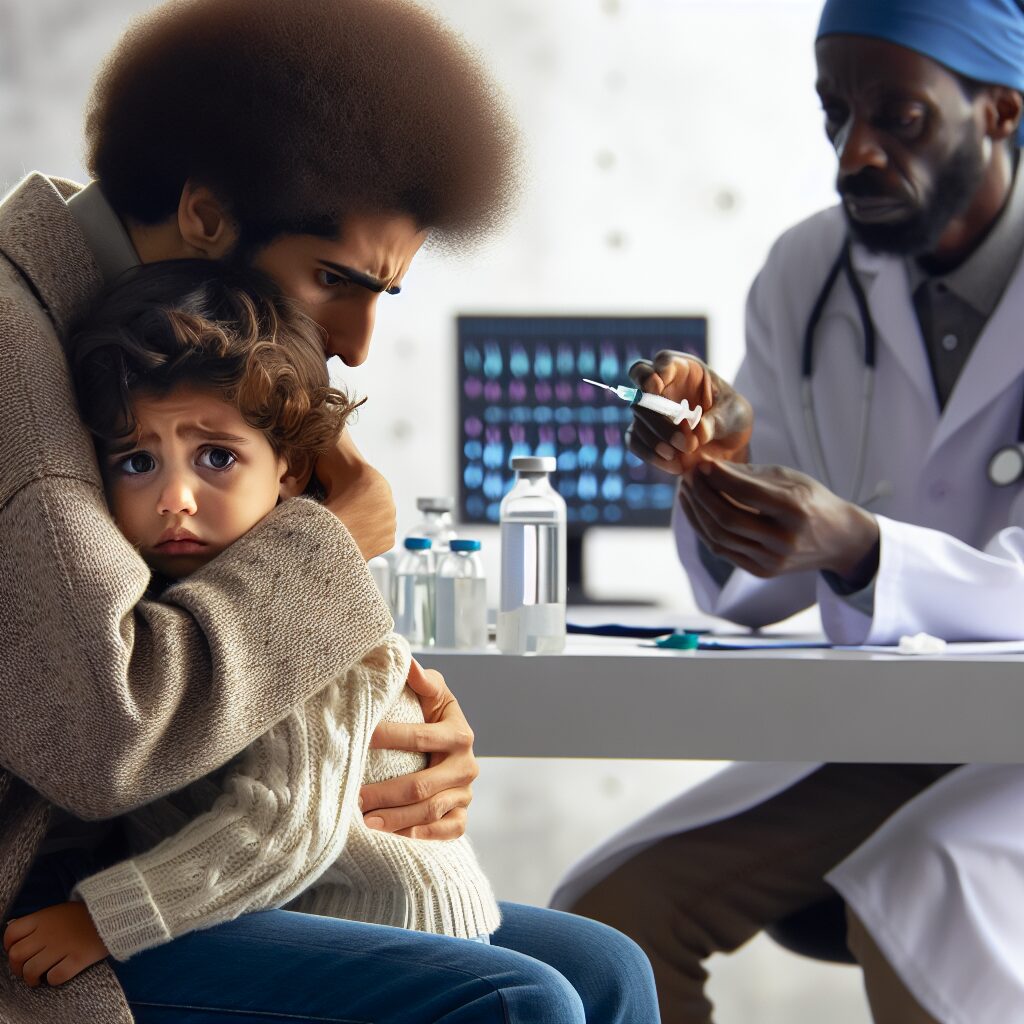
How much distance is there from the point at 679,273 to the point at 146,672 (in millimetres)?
2743

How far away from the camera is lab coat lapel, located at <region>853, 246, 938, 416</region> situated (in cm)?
167

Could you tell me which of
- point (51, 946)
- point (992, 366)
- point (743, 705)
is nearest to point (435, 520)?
point (743, 705)

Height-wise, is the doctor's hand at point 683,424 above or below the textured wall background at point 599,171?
below

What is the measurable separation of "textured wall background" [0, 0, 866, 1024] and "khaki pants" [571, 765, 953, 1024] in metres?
1.75

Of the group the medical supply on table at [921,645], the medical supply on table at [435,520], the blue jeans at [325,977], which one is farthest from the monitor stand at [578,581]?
the blue jeans at [325,977]

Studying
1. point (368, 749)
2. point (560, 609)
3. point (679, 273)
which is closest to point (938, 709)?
point (560, 609)

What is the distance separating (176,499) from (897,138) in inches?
47.8

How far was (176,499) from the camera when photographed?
817mm

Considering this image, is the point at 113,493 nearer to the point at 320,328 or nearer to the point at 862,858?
the point at 320,328

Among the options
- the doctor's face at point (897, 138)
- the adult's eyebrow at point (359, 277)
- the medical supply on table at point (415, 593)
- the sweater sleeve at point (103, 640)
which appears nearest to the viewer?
the sweater sleeve at point (103, 640)

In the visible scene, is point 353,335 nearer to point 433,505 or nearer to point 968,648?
point 433,505

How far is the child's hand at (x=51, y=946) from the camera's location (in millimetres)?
744

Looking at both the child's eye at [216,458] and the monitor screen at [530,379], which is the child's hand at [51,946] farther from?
the monitor screen at [530,379]

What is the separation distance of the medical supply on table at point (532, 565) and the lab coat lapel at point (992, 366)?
52cm
